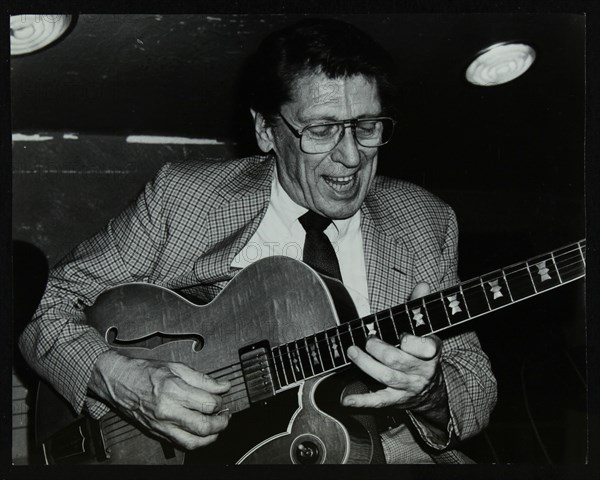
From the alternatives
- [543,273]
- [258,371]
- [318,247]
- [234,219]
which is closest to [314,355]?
[258,371]

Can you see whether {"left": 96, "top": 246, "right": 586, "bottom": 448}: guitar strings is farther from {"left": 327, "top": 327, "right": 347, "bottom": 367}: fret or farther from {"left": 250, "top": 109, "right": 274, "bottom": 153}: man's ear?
{"left": 250, "top": 109, "right": 274, "bottom": 153}: man's ear

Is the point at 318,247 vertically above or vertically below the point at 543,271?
above

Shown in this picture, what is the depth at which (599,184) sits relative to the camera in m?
1.49

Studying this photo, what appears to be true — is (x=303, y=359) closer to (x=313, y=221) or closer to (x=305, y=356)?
(x=305, y=356)

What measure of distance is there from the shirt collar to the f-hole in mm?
270

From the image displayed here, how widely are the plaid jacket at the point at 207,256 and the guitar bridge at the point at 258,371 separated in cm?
13

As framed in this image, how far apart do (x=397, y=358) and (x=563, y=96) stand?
59 centimetres

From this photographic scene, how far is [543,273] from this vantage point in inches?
51.6

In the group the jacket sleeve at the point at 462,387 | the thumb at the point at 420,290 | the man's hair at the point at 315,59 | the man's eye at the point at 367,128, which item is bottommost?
the jacket sleeve at the point at 462,387

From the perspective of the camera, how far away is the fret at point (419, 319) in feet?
4.34

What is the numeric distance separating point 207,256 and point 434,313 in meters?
0.44

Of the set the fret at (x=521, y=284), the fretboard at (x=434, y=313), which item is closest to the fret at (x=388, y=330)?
the fretboard at (x=434, y=313)

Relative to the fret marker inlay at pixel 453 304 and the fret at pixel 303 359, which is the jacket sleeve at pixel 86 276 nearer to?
the fret at pixel 303 359

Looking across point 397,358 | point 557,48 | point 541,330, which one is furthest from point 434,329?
point 557,48
